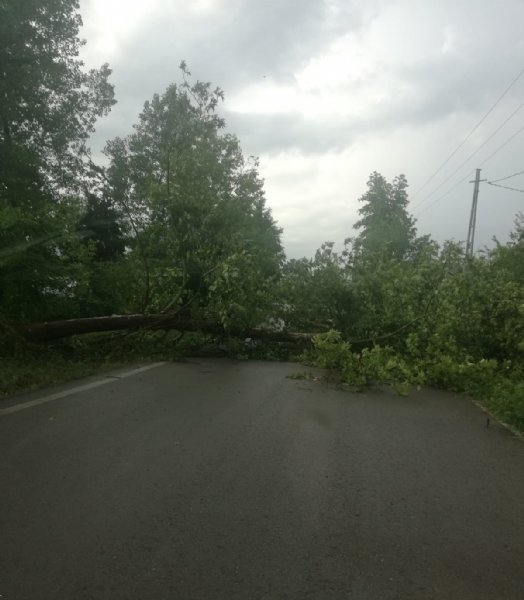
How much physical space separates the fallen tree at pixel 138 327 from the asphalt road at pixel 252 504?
14.7 ft

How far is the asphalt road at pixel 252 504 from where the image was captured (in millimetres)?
2936

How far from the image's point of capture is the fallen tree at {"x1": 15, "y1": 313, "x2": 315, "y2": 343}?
1140 cm

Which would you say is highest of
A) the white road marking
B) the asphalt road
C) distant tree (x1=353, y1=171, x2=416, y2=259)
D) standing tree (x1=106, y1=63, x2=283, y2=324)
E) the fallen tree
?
distant tree (x1=353, y1=171, x2=416, y2=259)

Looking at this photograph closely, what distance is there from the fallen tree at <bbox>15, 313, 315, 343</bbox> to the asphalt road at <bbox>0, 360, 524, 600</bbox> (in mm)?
4472

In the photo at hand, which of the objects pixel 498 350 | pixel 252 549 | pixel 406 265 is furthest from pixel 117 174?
pixel 252 549

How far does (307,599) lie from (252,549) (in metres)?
0.56

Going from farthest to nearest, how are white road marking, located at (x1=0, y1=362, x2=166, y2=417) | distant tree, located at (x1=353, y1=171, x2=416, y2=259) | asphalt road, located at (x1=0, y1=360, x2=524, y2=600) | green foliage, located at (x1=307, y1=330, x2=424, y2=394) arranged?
1. distant tree, located at (x1=353, y1=171, x2=416, y2=259)
2. green foliage, located at (x1=307, y1=330, x2=424, y2=394)
3. white road marking, located at (x1=0, y1=362, x2=166, y2=417)
4. asphalt road, located at (x1=0, y1=360, x2=524, y2=600)

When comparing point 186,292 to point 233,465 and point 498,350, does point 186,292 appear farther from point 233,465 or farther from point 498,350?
point 233,465

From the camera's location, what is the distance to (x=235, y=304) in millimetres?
11430

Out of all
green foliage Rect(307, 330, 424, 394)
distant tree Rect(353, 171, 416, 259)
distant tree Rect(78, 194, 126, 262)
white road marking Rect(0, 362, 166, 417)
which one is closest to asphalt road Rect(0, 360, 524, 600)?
white road marking Rect(0, 362, 166, 417)

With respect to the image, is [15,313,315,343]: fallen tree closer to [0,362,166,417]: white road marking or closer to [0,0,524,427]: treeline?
[0,0,524,427]: treeline

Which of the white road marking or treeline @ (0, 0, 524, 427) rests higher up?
treeline @ (0, 0, 524, 427)

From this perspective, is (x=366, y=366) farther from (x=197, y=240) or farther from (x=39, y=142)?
(x=39, y=142)

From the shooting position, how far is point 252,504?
12.9 ft
